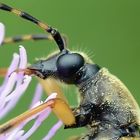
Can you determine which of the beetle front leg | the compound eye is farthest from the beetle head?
the beetle front leg

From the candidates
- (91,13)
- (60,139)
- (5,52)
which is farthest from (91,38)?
(60,139)

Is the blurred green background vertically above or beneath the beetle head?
above

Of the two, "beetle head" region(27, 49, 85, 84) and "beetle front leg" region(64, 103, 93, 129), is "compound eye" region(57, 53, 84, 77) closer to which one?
"beetle head" region(27, 49, 85, 84)

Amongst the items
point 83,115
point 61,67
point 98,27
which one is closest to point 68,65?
point 61,67

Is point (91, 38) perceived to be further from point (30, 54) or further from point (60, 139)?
point (60, 139)

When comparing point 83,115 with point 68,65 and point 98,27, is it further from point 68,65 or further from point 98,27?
point 98,27

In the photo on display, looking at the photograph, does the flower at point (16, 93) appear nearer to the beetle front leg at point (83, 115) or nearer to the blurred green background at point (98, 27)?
the beetle front leg at point (83, 115)
